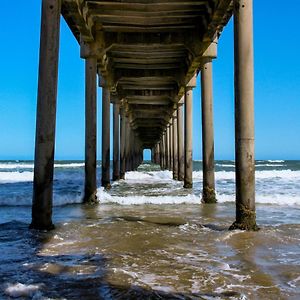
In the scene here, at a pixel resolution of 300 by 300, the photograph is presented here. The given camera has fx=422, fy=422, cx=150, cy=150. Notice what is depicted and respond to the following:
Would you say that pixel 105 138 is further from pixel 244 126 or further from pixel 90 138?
pixel 244 126

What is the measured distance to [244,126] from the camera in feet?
20.9

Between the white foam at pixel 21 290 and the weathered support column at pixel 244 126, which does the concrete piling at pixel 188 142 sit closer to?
the weathered support column at pixel 244 126

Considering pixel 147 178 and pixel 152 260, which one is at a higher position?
pixel 147 178

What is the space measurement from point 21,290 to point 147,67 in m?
13.7

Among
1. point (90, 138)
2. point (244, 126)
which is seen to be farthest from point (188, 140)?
point (244, 126)

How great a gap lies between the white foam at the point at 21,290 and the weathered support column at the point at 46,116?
2.97m

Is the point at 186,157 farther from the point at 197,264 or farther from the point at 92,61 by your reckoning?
the point at 197,264

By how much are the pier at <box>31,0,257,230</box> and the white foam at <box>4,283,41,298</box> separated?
9.74 feet

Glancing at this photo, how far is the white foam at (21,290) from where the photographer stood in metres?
3.29

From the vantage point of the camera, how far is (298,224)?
7.20 m

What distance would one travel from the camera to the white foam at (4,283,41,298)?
3.29m

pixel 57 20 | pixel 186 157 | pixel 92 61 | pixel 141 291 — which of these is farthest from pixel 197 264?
pixel 186 157

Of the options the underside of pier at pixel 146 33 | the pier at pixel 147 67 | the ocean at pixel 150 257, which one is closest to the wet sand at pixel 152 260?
the ocean at pixel 150 257

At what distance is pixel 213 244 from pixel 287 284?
1.85 meters
